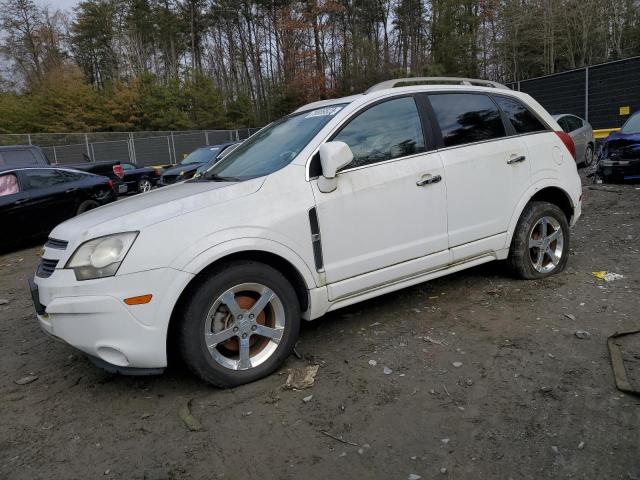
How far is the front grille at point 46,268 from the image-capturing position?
301 cm

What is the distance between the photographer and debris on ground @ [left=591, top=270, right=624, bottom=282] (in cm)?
463

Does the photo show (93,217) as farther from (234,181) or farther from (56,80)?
(56,80)

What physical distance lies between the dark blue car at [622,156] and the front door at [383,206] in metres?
7.40

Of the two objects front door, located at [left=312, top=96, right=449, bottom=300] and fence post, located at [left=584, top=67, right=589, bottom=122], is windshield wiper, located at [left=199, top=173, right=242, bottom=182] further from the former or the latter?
fence post, located at [left=584, top=67, right=589, bottom=122]

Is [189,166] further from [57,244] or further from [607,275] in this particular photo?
[607,275]

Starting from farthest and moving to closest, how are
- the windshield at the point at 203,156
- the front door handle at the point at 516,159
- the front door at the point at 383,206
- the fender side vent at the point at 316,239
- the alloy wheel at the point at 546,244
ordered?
1. the windshield at the point at 203,156
2. the alloy wheel at the point at 546,244
3. the front door handle at the point at 516,159
4. the front door at the point at 383,206
5. the fender side vent at the point at 316,239

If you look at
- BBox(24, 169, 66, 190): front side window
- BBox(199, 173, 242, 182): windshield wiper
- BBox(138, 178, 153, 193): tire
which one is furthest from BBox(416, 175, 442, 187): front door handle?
BBox(138, 178, 153, 193): tire

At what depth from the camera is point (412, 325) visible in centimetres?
389

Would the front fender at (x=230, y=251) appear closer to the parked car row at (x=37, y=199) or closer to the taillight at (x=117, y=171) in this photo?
the parked car row at (x=37, y=199)

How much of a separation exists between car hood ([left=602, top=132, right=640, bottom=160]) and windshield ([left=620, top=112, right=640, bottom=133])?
6.7 inches

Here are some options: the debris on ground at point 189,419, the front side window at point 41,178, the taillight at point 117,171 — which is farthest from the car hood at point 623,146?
the taillight at point 117,171

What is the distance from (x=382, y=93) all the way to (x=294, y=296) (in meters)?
1.72

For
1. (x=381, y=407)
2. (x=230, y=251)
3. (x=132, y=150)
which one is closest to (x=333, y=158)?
(x=230, y=251)

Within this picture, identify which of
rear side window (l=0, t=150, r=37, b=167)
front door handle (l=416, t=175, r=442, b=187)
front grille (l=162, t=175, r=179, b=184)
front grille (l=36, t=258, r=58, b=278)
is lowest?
front grille (l=36, t=258, r=58, b=278)
